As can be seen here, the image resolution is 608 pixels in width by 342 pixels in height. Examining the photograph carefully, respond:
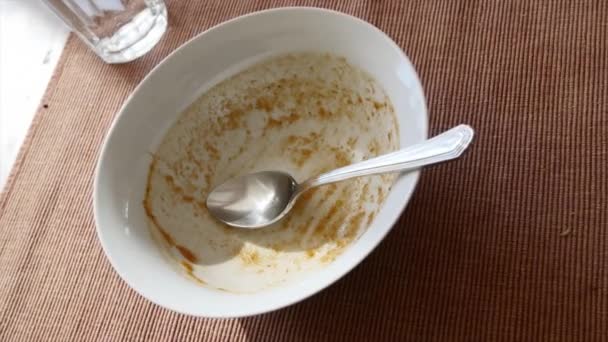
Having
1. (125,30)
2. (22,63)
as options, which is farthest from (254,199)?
(22,63)

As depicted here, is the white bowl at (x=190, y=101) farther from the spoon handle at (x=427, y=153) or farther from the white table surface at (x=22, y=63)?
the white table surface at (x=22, y=63)

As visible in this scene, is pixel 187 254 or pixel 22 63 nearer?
pixel 187 254

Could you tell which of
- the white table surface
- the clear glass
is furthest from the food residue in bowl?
the white table surface

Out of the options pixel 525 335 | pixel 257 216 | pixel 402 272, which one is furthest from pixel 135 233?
pixel 525 335

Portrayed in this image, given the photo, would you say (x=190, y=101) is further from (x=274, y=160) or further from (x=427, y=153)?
(x=427, y=153)

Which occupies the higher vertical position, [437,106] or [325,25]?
[325,25]

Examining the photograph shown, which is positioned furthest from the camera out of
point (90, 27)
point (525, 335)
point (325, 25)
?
point (90, 27)

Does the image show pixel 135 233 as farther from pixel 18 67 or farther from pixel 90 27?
pixel 18 67
